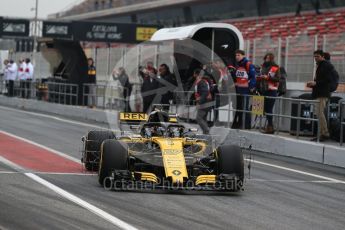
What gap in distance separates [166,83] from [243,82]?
132 inches

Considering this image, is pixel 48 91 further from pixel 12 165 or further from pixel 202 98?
pixel 12 165

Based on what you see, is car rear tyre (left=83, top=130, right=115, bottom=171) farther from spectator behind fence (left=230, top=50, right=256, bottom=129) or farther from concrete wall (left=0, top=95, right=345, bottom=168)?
spectator behind fence (left=230, top=50, right=256, bottom=129)

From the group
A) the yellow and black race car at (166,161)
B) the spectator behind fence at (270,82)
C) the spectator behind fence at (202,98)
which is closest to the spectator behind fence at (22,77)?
the spectator behind fence at (202,98)

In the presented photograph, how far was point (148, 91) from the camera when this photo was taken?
24766mm

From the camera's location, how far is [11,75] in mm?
40312

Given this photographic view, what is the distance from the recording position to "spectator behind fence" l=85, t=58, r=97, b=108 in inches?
1234

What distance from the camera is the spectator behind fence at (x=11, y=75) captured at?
40250 mm

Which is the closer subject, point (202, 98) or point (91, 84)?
point (202, 98)

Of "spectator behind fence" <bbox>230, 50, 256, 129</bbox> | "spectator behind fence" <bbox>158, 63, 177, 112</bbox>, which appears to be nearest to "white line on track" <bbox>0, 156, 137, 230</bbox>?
"spectator behind fence" <bbox>230, 50, 256, 129</bbox>

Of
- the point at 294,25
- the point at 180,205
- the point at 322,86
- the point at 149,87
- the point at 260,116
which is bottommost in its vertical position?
the point at 180,205

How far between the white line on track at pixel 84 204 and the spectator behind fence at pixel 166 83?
37.5 ft

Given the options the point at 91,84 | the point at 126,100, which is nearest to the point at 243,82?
the point at 126,100

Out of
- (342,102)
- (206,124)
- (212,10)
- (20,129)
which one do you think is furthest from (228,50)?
(212,10)

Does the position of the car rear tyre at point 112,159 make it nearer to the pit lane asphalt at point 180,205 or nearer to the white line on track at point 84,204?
the pit lane asphalt at point 180,205
